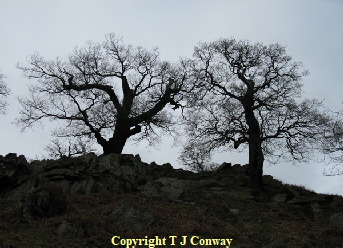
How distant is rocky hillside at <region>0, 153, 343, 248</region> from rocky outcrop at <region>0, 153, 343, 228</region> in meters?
0.04

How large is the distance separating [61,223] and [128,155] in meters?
8.69

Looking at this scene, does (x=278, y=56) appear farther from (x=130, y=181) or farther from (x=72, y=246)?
(x=72, y=246)

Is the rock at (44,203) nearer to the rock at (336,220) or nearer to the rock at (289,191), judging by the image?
the rock at (336,220)

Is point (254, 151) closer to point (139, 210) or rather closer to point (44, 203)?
point (139, 210)

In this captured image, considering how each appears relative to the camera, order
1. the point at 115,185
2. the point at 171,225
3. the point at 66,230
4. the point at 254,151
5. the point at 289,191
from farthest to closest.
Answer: the point at 254,151
the point at 289,191
the point at 115,185
the point at 171,225
the point at 66,230

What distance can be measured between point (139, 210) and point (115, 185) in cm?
426

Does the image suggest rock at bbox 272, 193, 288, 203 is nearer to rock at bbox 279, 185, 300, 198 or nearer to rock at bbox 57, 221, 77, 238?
rock at bbox 279, 185, 300, 198

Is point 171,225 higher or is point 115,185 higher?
point 115,185

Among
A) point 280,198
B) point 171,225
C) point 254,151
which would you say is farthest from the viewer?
point 254,151

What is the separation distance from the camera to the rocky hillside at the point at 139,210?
1091 cm

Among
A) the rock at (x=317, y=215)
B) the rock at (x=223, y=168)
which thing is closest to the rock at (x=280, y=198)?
the rock at (x=317, y=215)

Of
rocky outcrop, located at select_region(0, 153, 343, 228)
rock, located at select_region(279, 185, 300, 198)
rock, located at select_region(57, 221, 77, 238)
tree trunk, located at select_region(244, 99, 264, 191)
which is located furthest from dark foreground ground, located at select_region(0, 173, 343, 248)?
tree trunk, located at select_region(244, 99, 264, 191)

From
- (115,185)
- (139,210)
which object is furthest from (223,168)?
(139,210)

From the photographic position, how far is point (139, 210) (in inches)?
492
